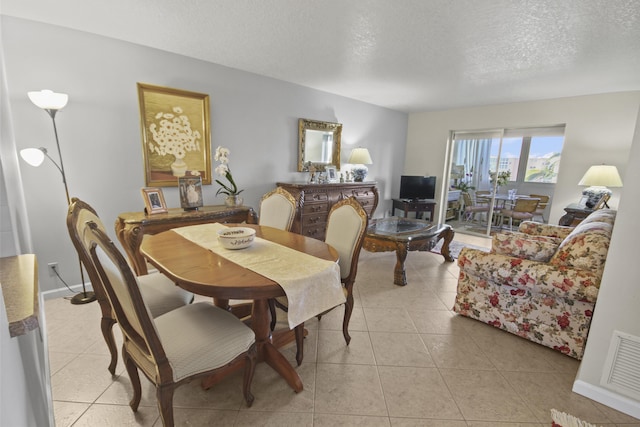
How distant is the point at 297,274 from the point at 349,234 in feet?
2.33

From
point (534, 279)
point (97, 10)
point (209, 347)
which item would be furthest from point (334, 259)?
point (97, 10)

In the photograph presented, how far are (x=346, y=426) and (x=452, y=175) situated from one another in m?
5.25

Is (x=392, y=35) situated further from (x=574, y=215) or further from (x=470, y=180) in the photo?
(x=470, y=180)

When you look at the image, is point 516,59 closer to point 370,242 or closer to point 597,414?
point 370,242

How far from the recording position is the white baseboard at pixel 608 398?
1.49m

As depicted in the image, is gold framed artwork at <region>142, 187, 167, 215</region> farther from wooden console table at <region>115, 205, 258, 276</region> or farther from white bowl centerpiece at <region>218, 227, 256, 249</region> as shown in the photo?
white bowl centerpiece at <region>218, 227, 256, 249</region>

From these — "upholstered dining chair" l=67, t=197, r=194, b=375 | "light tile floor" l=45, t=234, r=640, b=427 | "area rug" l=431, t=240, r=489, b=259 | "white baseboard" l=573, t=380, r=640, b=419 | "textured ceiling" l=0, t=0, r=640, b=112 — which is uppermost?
"textured ceiling" l=0, t=0, r=640, b=112

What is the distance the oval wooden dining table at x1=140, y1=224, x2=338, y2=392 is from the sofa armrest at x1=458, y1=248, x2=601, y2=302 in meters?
1.30

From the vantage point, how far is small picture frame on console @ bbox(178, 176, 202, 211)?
2.77 meters

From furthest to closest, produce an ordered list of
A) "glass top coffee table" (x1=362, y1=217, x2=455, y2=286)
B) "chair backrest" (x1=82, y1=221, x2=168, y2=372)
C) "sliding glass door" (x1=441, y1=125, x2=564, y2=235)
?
"sliding glass door" (x1=441, y1=125, x2=564, y2=235) → "glass top coffee table" (x1=362, y1=217, x2=455, y2=286) → "chair backrest" (x1=82, y1=221, x2=168, y2=372)

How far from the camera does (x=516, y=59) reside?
2740 mm

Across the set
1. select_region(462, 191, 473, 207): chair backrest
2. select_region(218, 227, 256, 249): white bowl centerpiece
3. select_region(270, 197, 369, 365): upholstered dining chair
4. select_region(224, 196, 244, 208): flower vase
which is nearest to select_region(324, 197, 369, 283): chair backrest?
select_region(270, 197, 369, 365): upholstered dining chair

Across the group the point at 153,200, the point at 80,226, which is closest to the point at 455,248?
the point at 153,200

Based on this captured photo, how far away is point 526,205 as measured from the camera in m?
5.26
